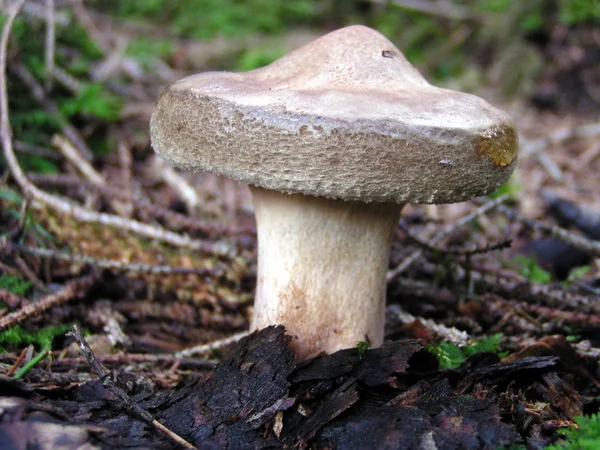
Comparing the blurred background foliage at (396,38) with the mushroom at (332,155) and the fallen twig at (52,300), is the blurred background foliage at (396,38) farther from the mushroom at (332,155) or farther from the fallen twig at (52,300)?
the mushroom at (332,155)

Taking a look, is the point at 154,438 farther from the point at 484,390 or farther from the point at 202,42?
the point at 202,42

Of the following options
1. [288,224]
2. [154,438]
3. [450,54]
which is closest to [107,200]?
[288,224]

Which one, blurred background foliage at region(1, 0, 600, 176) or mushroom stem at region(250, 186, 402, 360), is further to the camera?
blurred background foliage at region(1, 0, 600, 176)

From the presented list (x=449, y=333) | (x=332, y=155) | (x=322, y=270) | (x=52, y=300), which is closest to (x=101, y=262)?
(x=52, y=300)

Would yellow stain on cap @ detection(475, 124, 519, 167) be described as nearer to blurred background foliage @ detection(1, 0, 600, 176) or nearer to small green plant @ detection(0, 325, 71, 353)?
small green plant @ detection(0, 325, 71, 353)

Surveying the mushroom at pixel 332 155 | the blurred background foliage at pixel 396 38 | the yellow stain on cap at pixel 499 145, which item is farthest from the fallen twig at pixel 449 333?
the blurred background foliage at pixel 396 38

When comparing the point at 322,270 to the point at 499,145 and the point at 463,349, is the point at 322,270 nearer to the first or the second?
the point at 463,349

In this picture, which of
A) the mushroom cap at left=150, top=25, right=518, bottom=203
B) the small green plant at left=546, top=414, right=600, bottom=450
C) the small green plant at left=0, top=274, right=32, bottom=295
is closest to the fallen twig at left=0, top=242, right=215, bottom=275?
the small green plant at left=0, top=274, right=32, bottom=295
